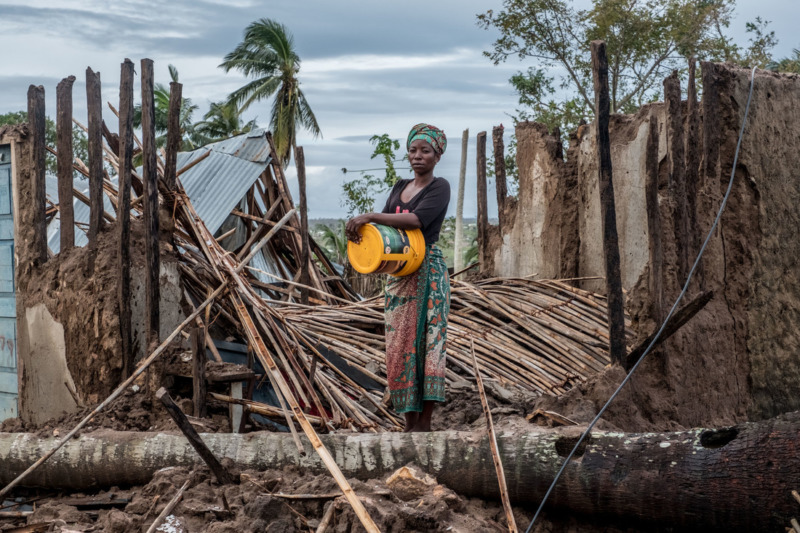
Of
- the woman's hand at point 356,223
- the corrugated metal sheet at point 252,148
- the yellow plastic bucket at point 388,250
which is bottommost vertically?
the yellow plastic bucket at point 388,250

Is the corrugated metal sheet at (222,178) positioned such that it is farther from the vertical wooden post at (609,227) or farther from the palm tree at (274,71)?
the palm tree at (274,71)

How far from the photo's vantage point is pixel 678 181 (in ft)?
16.5

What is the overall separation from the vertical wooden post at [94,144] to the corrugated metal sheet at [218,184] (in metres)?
5.34

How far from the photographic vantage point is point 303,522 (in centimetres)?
335

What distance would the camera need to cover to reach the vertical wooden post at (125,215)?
16.6 feet

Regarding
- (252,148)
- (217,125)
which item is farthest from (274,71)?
(252,148)

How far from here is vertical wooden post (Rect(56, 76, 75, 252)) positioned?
5.41 metres

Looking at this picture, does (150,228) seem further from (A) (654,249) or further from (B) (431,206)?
(A) (654,249)

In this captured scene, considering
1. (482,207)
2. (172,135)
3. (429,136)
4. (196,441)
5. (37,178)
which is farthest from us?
(482,207)

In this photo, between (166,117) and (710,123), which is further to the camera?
(166,117)

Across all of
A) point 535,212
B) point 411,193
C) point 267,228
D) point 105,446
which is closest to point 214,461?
point 105,446

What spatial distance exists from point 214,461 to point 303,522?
0.56 meters

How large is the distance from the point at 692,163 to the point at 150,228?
3.17 metres

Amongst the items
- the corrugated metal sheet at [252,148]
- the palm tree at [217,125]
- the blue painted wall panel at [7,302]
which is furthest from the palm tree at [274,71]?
the blue painted wall panel at [7,302]
